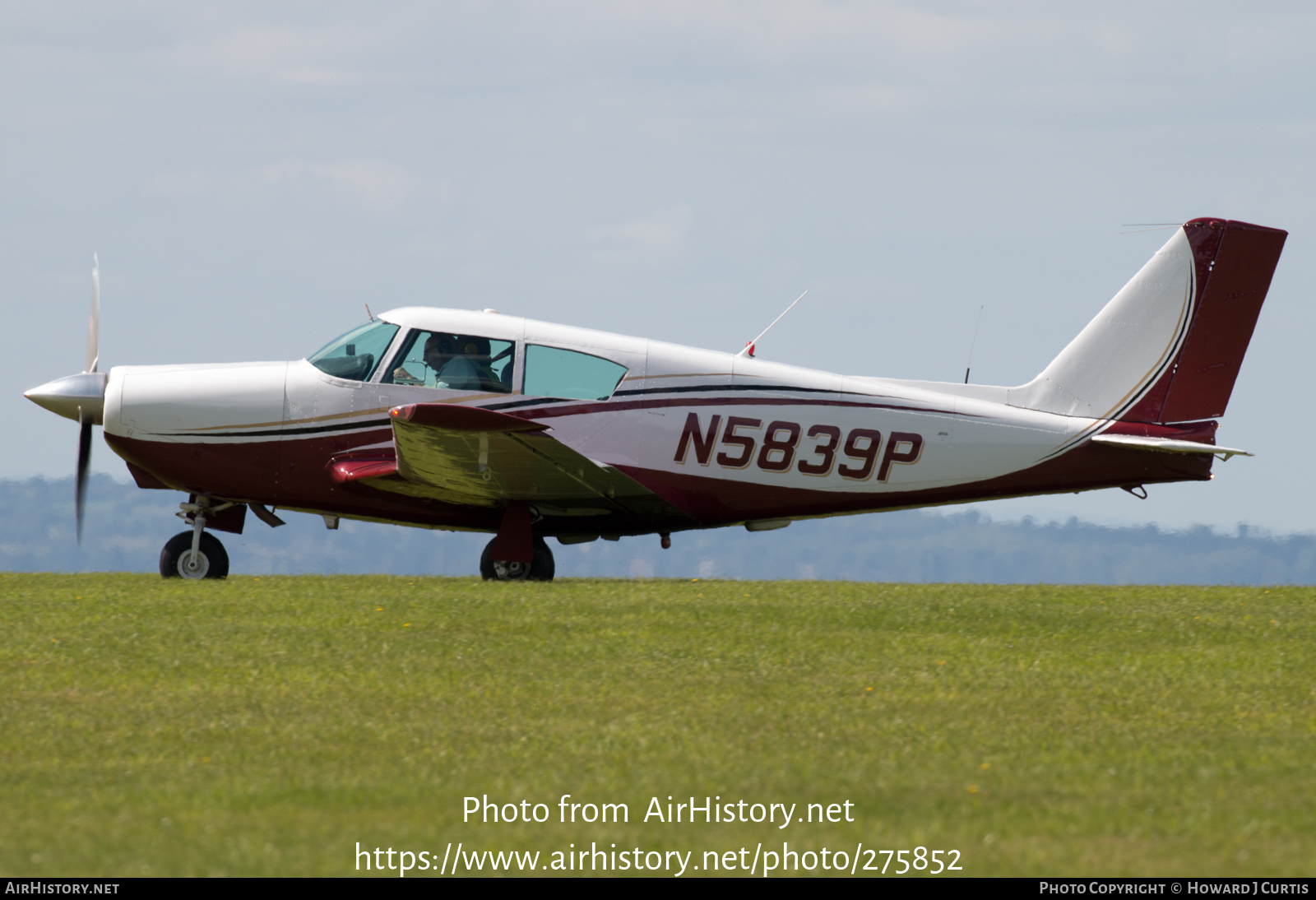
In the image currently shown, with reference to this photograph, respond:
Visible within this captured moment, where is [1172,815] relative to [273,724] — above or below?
above

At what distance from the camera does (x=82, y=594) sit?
1188cm

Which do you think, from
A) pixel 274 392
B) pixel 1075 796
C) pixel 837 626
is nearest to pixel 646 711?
pixel 1075 796

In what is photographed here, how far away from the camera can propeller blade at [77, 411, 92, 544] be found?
13.6 meters

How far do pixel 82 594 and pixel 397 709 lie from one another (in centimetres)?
560

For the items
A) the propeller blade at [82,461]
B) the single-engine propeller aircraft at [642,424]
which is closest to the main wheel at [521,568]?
the single-engine propeller aircraft at [642,424]

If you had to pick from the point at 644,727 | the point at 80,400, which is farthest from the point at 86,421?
the point at 644,727

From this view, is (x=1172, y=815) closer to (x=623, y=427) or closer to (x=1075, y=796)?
(x=1075, y=796)

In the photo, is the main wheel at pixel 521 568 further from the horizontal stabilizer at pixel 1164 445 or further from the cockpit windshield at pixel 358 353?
the horizontal stabilizer at pixel 1164 445

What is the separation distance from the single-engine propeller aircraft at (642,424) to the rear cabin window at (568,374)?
2cm

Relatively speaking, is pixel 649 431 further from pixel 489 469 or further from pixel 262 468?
pixel 262 468

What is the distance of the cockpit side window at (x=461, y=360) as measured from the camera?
13.3 meters

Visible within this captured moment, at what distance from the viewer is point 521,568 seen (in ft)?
46.5

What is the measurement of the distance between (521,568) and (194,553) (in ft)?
10.6

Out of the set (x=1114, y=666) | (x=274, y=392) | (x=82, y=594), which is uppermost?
(x=274, y=392)
